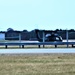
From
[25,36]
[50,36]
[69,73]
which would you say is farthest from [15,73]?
[25,36]

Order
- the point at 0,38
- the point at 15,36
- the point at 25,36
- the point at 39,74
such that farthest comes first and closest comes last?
the point at 25,36, the point at 15,36, the point at 0,38, the point at 39,74

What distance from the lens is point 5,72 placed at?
1034 centimetres

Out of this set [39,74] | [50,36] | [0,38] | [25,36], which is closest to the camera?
[39,74]

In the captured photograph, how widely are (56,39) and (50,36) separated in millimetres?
1087

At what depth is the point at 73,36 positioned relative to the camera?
82.5m

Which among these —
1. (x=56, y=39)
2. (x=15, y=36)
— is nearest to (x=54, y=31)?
(x=56, y=39)

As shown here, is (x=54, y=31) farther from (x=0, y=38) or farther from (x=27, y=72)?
(x=27, y=72)

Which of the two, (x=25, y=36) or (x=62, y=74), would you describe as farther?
(x=25, y=36)

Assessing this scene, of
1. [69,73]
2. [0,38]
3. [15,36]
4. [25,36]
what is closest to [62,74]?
[69,73]

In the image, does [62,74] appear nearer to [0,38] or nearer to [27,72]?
[27,72]

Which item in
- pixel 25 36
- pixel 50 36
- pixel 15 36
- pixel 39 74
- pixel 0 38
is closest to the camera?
pixel 39 74

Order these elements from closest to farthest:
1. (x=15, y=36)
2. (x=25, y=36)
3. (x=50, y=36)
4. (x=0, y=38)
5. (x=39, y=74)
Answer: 1. (x=39, y=74)
2. (x=50, y=36)
3. (x=0, y=38)
4. (x=15, y=36)
5. (x=25, y=36)

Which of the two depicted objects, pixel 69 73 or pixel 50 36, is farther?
pixel 50 36

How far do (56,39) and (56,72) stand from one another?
1297 inches
